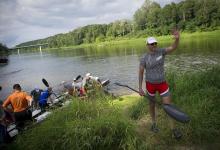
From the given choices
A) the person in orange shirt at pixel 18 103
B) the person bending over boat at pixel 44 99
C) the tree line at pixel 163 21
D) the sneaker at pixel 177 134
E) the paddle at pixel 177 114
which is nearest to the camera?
the paddle at pixel 177 114

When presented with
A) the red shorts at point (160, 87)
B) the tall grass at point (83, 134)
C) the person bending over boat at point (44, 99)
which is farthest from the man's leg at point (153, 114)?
the person bending over boat at point (44, 99)

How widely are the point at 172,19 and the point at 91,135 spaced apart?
317 ft

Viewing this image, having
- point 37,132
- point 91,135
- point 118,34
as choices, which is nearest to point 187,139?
point 91,135

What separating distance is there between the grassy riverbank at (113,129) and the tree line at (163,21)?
6271 cm

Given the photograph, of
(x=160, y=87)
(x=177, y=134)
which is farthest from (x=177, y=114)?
(x=160, y=87)

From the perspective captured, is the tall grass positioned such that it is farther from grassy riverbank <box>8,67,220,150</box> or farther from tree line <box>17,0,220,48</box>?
tree line <box>17,0,220,48</box>

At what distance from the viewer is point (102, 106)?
23.1ft

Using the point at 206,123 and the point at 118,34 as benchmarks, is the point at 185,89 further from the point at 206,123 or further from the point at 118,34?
the point at 118,34

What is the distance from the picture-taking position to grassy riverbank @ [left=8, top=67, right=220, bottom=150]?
588 centimetres

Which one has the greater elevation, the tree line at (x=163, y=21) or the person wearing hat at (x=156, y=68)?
the tree line at (x=163, y=21)

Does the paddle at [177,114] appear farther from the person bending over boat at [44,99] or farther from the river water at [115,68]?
the person bending over boat at [44,99]

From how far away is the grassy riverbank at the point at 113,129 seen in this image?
231 inches

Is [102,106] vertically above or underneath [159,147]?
above

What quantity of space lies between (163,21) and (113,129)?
312 ft
